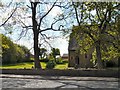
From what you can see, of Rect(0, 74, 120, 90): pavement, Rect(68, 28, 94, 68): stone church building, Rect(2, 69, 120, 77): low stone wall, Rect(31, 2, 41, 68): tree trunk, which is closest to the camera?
Rect(0, 74, 120, 90): pavement

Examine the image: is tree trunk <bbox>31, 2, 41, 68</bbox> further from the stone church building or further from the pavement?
the stone church building

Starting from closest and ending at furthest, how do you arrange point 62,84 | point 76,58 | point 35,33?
point 62,84 → point 35,33 → point 76,58

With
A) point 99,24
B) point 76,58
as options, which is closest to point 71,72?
point 99,24

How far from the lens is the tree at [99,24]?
22.6 meters

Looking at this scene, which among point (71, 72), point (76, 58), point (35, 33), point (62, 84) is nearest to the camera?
point (62, 84)

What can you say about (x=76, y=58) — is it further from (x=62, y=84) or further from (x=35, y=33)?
(x=62, y=84)

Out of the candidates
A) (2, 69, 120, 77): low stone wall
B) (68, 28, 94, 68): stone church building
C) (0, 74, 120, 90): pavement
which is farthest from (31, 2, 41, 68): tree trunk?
(68, 28, 94, 68): stone church building

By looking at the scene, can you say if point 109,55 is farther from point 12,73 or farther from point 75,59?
point 75,59

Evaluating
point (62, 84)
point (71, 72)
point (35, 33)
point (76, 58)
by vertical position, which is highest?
point (35, 33)

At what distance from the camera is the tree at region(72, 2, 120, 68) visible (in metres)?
22.6

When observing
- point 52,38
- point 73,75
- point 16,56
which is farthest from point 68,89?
point 16,56

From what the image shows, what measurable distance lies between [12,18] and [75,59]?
2083 cm

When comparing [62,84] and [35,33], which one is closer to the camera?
[62,84]

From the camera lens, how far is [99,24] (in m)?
24.1
